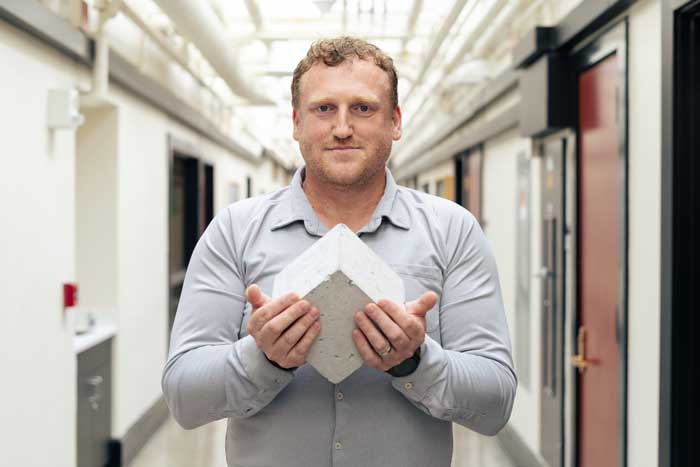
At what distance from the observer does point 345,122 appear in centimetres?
138

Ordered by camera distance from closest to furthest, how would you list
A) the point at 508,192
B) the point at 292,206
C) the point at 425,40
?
1. the point at 292,206
2. the point at 508,192
3. the point at 425,40

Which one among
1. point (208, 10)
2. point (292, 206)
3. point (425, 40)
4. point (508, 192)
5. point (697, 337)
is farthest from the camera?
point (425, 40)

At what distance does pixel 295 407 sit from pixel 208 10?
113 inches

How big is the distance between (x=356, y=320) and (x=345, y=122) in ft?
1.38

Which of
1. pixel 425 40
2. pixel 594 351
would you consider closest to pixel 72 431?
pixel 594 351

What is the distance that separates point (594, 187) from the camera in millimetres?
3152

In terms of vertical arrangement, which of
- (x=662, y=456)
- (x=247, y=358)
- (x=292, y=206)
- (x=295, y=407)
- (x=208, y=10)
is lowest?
(x=662, y=456)

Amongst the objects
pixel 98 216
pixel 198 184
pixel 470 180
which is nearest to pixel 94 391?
pixel 98 216

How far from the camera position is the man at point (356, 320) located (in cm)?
125

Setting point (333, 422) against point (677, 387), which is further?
point (677, 387)

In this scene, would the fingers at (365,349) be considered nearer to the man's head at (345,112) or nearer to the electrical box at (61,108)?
the man's head at (345,112)

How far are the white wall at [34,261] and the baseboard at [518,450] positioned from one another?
252 cm

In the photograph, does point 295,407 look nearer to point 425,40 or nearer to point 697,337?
point 697,337

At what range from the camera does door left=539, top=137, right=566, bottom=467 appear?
362 cm
